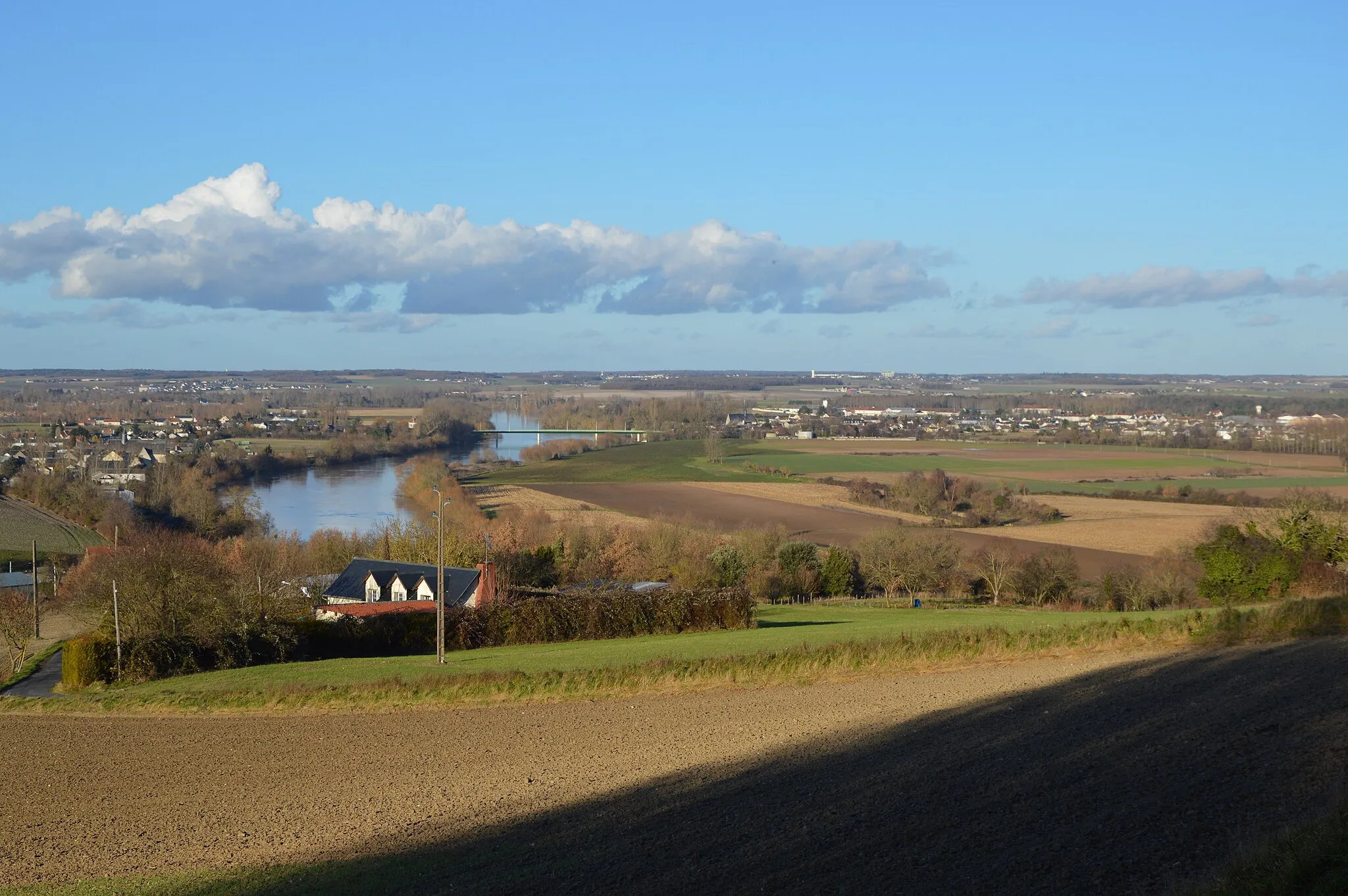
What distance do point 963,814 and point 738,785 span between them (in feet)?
10.0

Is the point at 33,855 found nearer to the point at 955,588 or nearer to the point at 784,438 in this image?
the point at 955,588

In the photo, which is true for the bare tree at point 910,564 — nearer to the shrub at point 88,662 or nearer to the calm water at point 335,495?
the shrub at point 88,662

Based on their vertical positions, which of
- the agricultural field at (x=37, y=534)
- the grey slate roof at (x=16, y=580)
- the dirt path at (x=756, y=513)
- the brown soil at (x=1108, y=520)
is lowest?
the grey slate roof at (x=16, y=580)

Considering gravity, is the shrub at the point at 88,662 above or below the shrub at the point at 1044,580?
above

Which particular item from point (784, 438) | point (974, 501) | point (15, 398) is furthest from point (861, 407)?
point (15, 398)

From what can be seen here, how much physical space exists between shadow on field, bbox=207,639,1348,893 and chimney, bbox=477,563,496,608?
19.9m

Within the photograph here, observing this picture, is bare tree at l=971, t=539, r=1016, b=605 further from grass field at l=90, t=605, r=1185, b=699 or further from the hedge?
the hedge

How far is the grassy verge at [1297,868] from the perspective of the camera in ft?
20.7

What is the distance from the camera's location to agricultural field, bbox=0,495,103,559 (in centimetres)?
4712

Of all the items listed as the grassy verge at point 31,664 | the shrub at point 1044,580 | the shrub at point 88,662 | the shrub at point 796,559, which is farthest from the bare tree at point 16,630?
the shrub at point 1044,580

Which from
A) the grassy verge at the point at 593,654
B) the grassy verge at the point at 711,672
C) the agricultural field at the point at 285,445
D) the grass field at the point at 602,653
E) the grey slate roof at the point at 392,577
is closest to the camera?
the grassy verge at the point at 711,672

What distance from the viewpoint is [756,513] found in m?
55.2

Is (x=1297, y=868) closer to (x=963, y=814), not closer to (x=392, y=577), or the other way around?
(x=963, y=814)

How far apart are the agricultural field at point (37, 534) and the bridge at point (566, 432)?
57.6 metres
